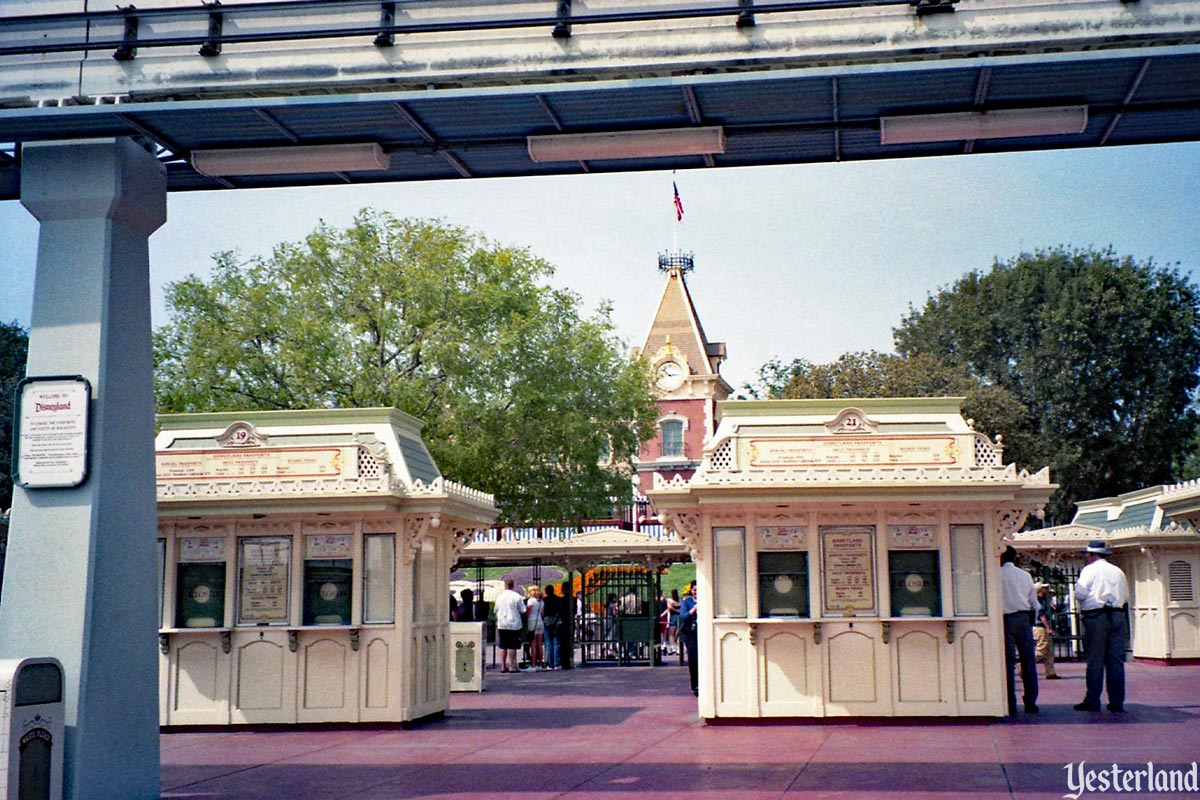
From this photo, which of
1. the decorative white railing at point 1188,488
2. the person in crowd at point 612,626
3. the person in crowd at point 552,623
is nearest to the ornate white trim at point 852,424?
the decorative white railing at point 1188,488

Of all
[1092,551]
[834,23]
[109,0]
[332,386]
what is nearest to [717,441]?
[1092,551]

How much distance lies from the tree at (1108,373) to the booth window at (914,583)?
3155cm

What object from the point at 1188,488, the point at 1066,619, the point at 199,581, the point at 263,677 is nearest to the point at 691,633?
the point at 263,677

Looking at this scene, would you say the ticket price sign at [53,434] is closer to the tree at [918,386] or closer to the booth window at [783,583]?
the booth window at [783,583]

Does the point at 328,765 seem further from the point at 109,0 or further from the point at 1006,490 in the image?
the point at 1006,490

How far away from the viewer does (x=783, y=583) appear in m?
14.1

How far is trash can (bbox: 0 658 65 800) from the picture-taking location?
24.6ft

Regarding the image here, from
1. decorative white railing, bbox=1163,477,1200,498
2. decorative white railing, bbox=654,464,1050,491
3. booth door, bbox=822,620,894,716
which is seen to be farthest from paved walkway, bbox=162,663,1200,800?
A: decorative white railing, bbox=1163,477,1200,498

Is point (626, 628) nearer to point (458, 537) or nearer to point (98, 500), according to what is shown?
point (458, 537)

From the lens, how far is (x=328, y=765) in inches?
441

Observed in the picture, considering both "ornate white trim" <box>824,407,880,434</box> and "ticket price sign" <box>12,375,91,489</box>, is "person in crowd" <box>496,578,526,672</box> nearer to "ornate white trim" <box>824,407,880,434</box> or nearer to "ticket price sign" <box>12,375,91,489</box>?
"ornate white trim" <box>824,407,880,434</box>

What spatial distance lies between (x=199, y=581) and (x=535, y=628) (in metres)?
12.6

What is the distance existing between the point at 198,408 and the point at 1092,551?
63.6 feet

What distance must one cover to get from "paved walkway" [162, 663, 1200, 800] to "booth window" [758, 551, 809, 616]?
1.24 m
